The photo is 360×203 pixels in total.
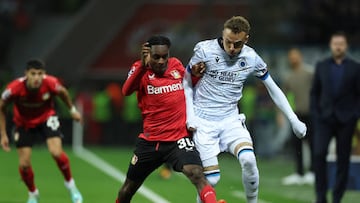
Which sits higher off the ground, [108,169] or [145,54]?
[145,54]

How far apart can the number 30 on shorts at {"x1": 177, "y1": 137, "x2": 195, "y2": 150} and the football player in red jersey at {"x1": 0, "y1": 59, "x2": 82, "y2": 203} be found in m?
3.56

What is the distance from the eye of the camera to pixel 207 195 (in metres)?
11.5

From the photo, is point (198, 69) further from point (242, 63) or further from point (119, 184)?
point (119, 184)

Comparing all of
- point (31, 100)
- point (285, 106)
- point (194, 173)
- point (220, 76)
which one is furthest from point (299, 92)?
point (194, 173)

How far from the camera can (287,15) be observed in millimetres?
32500

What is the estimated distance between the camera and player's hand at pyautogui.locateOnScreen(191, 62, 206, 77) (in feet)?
39.9

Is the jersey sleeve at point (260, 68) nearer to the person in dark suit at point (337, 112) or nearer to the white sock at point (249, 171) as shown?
the white sock at point (249, 171)

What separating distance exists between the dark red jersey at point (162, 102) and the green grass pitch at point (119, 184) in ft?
12.8

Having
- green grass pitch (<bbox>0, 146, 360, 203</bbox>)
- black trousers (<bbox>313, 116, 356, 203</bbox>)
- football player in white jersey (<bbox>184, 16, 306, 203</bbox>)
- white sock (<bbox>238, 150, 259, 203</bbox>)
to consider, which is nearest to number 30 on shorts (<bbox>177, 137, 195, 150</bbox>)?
football player in white jersey (<bbox>184, 16, 306, 203</bbox>)

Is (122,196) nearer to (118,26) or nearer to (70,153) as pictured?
(70,153)

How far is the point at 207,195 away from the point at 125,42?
1060 inches

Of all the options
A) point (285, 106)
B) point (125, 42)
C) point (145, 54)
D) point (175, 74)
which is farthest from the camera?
point (125, 42)

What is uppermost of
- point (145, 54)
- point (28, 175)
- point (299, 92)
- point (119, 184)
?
point (145, 54)

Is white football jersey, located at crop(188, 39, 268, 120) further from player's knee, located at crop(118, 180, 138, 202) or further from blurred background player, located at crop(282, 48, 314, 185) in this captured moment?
blurred background player, located at crop(282, 48, 314, 185)
